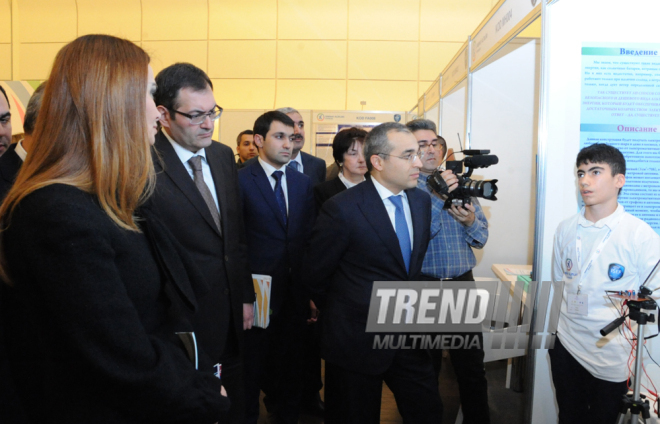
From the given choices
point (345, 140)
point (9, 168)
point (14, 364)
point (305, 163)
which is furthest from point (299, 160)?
point (14, 364)

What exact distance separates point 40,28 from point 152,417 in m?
9.80

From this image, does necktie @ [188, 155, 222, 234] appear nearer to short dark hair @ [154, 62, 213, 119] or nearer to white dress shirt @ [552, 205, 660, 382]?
short dark hair @ [154, 62, 213, 119]

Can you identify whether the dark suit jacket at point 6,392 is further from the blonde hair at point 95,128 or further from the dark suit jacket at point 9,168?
the dark suit jacket at point 9,168

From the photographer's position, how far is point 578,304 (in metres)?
2.16

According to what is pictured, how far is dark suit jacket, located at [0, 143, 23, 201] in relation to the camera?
178 centimetres

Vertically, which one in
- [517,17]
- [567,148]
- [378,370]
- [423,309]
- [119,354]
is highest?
[517,17]

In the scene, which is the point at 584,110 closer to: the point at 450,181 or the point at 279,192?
the point at 450,181

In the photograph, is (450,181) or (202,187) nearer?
(202,187)

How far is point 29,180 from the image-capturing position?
96cm

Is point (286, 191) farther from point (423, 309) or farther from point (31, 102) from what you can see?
point (31, 102)

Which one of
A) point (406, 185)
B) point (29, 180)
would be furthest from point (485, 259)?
point (29, 180)

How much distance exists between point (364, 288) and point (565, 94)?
136cm

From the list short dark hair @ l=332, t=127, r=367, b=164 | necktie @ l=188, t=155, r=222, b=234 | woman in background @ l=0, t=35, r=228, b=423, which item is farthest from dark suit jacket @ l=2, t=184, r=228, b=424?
short dark hair @ l=332, t=127, r=367, b=164

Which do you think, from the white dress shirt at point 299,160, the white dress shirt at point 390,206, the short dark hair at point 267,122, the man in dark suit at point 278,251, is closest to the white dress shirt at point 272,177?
the man in dark suit at point 278,251
